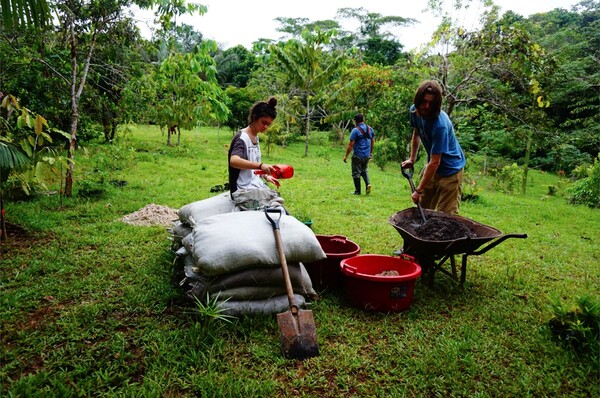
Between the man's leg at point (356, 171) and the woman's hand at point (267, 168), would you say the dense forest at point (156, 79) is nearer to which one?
the woman's hand at point (267, 168)

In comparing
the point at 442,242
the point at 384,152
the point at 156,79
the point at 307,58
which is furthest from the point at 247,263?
the point at 307,58

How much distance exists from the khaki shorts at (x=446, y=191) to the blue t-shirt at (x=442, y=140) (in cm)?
7

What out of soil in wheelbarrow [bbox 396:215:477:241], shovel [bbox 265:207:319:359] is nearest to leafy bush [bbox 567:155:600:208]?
soil in wheelbarrow [bbox 396:215:477:241]

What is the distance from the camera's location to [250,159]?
338cm

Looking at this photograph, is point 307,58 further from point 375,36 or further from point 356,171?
point 375,36

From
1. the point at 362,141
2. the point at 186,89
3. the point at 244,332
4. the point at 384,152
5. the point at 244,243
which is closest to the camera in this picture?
A: the point at 244,332

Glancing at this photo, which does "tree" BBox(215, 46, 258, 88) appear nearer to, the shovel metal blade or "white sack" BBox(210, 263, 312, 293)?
"white sack" BBox(210, 263, 312, 293)

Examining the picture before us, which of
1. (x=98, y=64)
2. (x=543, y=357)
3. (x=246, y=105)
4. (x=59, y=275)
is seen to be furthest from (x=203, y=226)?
(x=246, y=105)

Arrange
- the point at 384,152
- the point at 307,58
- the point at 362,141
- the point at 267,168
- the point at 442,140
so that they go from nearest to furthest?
1. the point at 267,168
2. the point at 442,140
3. the point at 362,141
4. the point at 384,152
5. the point at 307,58

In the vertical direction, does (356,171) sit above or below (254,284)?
above

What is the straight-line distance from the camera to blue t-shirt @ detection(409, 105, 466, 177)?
3369mm

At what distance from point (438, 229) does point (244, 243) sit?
1694mm

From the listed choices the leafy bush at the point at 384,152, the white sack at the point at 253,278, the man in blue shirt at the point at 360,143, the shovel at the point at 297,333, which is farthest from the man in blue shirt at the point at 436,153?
the leafy bush at the point at 384,152

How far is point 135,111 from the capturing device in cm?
621
